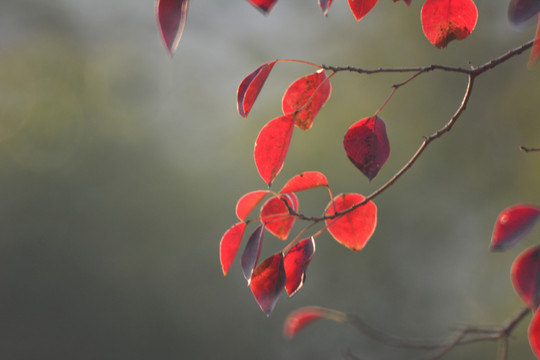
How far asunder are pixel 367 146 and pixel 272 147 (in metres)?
0.09

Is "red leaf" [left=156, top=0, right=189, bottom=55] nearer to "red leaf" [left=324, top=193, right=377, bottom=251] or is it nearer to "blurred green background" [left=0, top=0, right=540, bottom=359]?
"red leaf" [left=324, top=193, right=377, bottom=251]

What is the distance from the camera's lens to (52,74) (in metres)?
5.26

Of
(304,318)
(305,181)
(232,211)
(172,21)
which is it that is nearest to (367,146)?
(305,181)

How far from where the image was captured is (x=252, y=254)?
444 millimetres

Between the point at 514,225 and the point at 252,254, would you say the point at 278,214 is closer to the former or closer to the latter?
the point at 252,254

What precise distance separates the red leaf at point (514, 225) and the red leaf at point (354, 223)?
0.15 m

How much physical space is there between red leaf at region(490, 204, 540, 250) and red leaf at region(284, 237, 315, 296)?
0.16 meters

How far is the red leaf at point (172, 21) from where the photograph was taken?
32 centimetres

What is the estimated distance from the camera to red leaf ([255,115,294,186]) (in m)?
0.46

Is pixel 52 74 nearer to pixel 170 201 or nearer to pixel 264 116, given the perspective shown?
pixel 170 201

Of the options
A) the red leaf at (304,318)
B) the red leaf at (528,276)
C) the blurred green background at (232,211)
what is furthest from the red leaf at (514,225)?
the blurred green background at (232,211)

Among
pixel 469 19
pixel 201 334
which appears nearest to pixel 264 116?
pixel 201 334

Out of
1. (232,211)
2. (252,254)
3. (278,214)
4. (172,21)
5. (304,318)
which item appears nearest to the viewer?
(172,21)

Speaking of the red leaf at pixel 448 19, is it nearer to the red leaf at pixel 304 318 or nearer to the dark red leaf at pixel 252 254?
the dark red leaf at pixel 252 254
